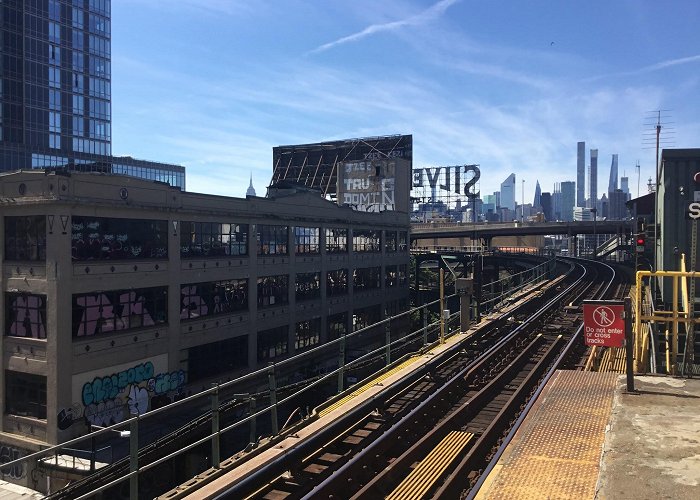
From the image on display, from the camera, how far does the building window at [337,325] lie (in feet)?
133

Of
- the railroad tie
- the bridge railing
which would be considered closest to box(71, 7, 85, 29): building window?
the bridge railing

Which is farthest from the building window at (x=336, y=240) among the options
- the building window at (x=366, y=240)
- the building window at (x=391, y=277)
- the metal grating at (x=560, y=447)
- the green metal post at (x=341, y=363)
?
the metal grating at (x=560, y=447)

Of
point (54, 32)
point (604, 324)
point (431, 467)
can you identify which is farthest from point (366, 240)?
point (54, 32)

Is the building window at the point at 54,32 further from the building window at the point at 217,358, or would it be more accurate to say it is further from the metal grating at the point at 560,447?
the metal grating at the point at 560,447

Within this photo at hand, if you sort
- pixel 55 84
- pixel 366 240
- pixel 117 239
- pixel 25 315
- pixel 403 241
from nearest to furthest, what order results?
1. pixel 25 315
2. pixel 117 239
3. pixel 366 240
4. pixel 403 241
5. pixel 55 84

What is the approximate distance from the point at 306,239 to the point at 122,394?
56.7ft

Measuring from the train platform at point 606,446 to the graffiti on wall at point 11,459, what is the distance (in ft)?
68.5

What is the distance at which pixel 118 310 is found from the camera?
24203 millimetres

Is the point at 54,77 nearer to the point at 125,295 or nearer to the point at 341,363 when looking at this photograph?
the point at 125,295

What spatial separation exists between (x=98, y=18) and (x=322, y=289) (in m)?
72.4

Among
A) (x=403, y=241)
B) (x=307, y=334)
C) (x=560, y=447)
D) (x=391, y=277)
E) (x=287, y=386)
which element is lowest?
(x=307, y=334)

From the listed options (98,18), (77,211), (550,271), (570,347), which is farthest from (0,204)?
(98,18)

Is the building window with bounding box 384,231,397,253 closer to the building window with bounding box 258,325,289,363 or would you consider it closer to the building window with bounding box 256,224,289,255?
the building window with bounding box 256,224,289,255

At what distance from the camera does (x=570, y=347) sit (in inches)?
742
